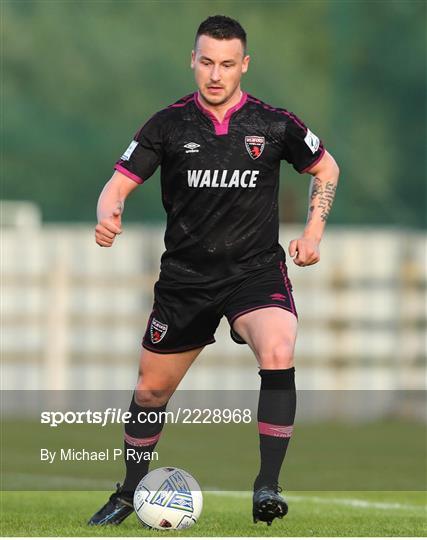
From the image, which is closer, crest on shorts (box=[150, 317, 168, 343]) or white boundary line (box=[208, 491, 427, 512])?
crest on shorts (box=[150, 317, 168, 343])

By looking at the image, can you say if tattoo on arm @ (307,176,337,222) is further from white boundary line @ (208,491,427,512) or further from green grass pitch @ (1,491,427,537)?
white boundary line @ (208,491,427,512)

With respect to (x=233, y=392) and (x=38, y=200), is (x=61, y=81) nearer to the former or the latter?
(x=38, y=200)

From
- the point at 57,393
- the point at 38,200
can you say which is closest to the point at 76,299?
the point at 57,393

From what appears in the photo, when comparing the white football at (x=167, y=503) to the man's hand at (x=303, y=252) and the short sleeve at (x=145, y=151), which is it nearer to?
the man's hand at (x=303, y=252)

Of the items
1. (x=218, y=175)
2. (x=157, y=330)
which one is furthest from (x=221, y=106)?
(x=157, y=330)

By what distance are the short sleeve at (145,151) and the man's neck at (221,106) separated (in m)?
0.25

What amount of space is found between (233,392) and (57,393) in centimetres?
205

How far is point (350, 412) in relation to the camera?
18688 millimetres

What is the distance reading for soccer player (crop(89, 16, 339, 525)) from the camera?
809cm

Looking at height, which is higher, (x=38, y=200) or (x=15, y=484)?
(x=38, y=200)

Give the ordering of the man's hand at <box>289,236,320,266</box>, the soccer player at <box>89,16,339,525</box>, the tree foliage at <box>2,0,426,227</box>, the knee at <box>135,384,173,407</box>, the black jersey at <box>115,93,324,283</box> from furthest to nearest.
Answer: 1. the tree foliage at <box>2,0,426,227</box>
2. the knee at <box>135,384,173,407</box>
3. the black jersey at <box>115,93,324,283</box>
4. the soccer player at <box>89,16,339,525</box>
5. the man's hand at <box>289,236,320,266</box>

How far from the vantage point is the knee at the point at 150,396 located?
27.7 feet

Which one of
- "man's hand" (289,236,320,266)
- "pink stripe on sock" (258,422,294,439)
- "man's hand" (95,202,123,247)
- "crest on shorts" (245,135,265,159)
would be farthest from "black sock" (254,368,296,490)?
"crest on shorts" (245,135,265,159)

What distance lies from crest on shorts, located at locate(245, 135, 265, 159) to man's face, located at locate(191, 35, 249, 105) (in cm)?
23
